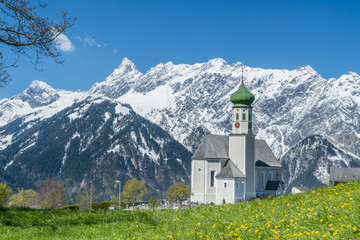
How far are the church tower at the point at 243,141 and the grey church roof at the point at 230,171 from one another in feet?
2.64

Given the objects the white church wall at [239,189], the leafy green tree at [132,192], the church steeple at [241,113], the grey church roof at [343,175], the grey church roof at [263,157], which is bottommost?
the leafy green tree at [132,192]

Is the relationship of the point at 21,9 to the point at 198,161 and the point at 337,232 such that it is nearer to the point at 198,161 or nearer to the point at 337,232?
the point at 337,232

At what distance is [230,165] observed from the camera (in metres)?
81.4

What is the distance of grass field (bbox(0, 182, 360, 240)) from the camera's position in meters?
11.7

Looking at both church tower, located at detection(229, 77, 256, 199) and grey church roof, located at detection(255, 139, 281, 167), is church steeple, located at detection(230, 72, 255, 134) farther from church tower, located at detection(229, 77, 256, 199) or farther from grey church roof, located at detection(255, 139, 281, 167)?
grey church roof, located at detection(255, 139, 281, 167)

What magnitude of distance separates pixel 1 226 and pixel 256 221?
9.73 metres

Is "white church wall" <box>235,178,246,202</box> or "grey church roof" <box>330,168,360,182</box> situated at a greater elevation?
"grey church roof" <box>330,168,360,182</box>

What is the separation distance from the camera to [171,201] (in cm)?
9994

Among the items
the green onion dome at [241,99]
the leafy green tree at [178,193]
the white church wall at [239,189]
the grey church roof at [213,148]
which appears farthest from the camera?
the leafy green tree at [178,193]

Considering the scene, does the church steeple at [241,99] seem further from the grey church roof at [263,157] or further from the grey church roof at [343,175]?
the grey church roof at [343,175]

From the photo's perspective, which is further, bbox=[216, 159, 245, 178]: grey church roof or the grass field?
bbox=[216, 159, 245, 178]: grey church roof

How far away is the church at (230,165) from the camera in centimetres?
8006

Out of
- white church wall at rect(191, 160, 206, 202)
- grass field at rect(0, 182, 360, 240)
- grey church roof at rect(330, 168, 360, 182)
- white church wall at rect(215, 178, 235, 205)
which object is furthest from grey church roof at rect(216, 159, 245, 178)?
grass field at rect(0, 182, 360, 240)

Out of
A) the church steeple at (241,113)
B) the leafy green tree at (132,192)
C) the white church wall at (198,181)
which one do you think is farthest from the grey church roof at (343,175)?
the leafy green tree at (132,192)
